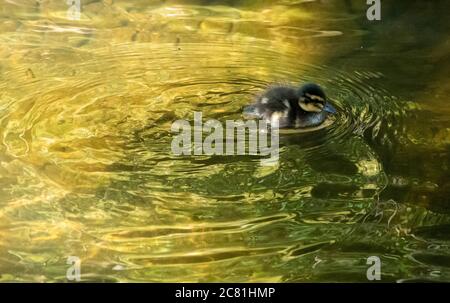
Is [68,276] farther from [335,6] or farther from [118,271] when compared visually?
[335,6]

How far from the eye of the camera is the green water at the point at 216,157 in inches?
109

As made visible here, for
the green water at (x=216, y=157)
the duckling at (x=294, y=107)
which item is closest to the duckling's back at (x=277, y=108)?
the duckling at (x=294, y=107)

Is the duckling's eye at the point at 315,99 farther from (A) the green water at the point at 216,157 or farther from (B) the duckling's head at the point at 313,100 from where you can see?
(A) the green water at the point at 216,157

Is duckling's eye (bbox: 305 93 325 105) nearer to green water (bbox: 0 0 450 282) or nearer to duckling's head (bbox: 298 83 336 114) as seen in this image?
duckling's head (bbox: 298 83 336 114)

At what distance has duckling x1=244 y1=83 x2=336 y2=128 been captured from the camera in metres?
3.65

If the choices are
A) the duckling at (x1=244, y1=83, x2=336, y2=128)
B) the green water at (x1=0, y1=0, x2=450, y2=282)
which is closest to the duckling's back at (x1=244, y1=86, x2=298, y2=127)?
the duckling at (x1=244, y1=83, x2=336, y2=128)

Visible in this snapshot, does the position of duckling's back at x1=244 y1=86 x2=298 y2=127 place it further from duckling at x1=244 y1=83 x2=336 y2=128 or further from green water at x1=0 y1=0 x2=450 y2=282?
green water at x1=0 y1=0 x2=450 y2=282

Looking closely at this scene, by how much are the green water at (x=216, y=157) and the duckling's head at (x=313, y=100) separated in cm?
10

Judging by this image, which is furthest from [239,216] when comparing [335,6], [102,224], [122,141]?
[335,6]

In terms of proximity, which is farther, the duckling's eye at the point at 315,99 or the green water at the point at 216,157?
the duckling's eye at the point at 315,99

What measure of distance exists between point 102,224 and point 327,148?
1.06m

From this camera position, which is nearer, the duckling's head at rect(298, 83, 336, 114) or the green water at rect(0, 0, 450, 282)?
the green water at rect(0, 0, 450, 282)

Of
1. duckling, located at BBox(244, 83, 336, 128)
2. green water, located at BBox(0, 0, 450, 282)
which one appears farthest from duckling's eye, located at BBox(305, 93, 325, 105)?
green water, located at BBox(0, 0, 450, 282)

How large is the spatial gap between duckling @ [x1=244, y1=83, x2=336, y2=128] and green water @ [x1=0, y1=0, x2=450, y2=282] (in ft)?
0.29
